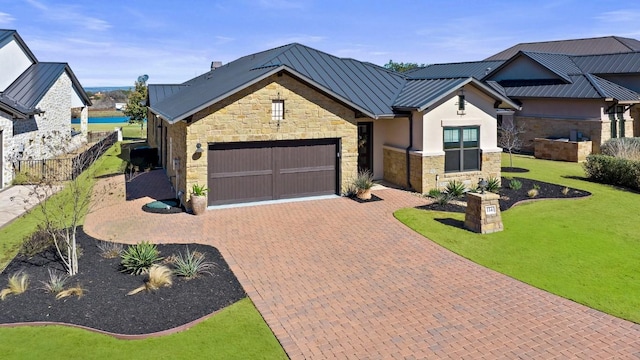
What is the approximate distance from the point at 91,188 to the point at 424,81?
15.6 meters

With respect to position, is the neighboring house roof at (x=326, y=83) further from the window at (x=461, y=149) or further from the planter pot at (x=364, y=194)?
the planter pot at (x=364, y=194)

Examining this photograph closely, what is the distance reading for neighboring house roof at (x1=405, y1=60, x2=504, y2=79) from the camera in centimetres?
4325

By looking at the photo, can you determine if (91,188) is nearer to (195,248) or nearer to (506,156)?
(195,248)

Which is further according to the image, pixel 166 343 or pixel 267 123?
pixel 267 123

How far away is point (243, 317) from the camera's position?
902cm

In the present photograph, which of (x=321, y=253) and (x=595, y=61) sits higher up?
(x=595, y=61)

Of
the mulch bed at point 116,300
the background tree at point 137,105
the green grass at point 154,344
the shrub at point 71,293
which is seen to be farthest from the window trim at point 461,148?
the background tree at point 137,105

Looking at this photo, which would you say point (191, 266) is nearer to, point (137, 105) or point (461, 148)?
point (461, 148)

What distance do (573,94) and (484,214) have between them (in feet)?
69.6

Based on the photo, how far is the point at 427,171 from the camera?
19.4m

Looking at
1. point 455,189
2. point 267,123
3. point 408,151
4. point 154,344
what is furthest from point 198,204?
point 455,189

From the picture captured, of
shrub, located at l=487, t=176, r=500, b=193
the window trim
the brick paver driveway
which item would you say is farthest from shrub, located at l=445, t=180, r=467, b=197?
the brick paver driveway

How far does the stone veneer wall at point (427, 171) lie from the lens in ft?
63.7

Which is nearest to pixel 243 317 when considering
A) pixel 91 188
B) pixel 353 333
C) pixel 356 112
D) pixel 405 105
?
pixel 353 333
